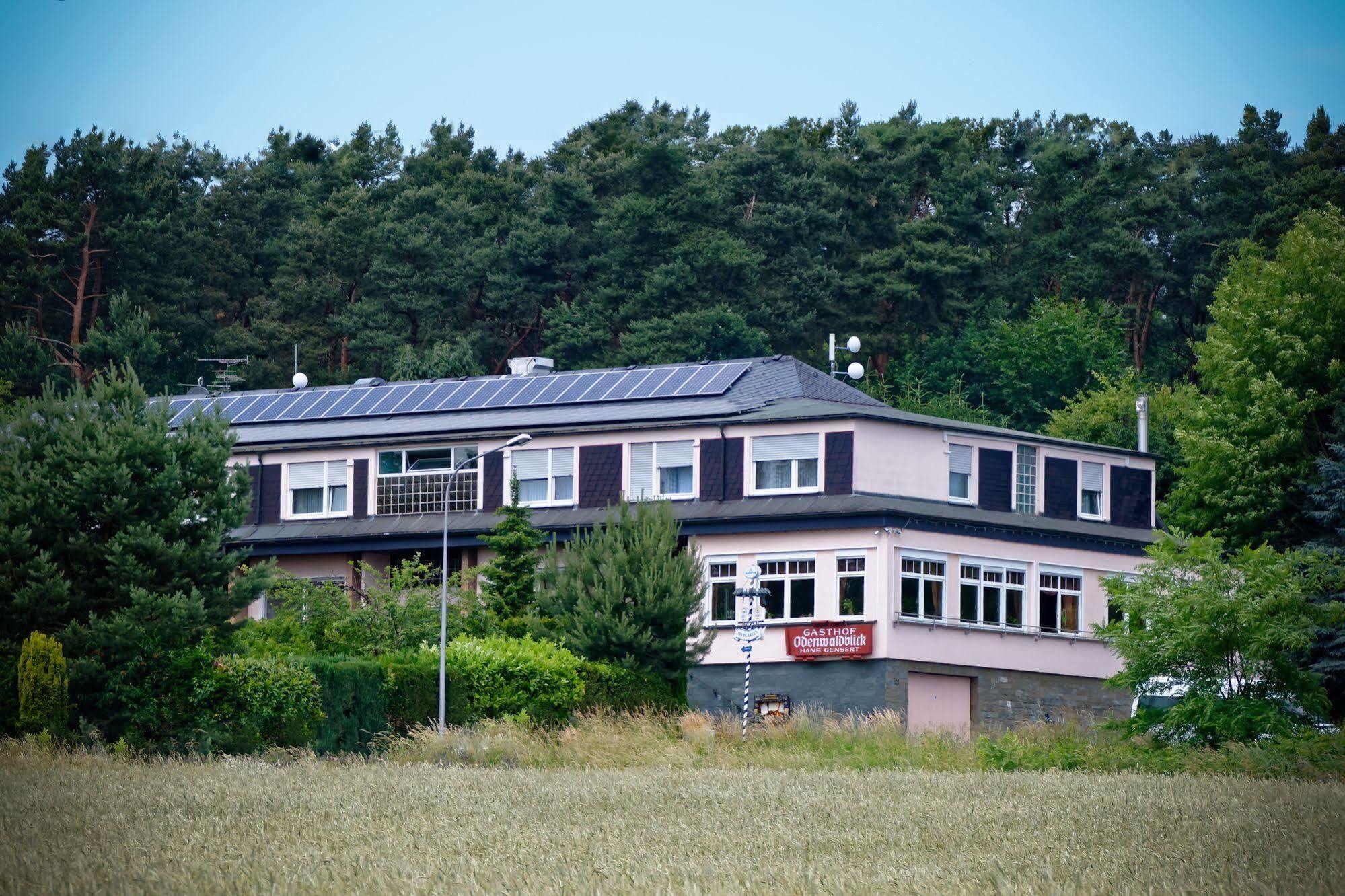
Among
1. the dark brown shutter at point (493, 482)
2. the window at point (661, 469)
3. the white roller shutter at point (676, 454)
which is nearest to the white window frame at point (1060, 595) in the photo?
the window at point (661, 469)

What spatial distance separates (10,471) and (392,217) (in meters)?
53.6

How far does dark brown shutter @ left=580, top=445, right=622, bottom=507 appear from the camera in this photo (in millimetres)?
56125

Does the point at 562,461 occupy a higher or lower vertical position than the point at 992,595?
higher

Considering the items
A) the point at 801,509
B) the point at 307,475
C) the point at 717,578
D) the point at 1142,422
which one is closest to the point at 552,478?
the point at 717,578

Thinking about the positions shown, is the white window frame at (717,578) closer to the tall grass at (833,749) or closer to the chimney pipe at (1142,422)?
the tall grass at (833,749)

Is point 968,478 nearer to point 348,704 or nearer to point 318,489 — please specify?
point 318,489

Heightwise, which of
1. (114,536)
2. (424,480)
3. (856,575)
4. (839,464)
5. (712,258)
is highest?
(712,258)

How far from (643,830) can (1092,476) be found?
4022 centimetres

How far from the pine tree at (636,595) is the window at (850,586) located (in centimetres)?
688

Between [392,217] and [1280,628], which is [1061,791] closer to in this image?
[1280,628]

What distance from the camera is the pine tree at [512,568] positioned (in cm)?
4950

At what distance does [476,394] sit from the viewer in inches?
2435

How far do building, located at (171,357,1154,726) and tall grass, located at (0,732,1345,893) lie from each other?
793 inches

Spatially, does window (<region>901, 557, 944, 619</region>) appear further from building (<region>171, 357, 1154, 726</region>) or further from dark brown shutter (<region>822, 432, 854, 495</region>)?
dark brown shutter (<region>822, 432, 854, 495</region>)
